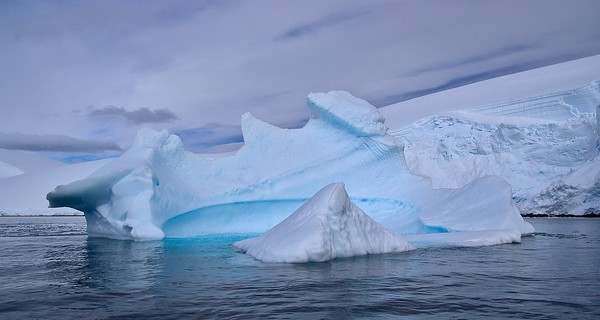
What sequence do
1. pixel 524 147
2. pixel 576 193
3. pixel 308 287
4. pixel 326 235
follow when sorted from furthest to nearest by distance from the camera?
1. pixel 524 147
2. pixel 576 193
3. pixel 326 235
4. pixel 308 287

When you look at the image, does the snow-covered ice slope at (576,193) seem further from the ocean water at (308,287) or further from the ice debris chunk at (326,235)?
the ice debris chunk at (326,235)

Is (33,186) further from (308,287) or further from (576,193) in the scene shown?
(308,287)

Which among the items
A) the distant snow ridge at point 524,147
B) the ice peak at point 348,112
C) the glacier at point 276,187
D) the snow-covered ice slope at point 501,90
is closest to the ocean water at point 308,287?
the glacier at point 276,187

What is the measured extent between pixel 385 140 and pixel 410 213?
294 cm

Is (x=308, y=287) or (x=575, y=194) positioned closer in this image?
(x=308, y=287)

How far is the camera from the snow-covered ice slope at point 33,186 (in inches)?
2152

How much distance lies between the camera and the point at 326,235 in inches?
368

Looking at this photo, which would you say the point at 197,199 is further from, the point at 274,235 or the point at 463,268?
the point at 463,268

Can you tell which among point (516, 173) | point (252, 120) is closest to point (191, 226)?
point (252, 120)

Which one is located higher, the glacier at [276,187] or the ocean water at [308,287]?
the glacier at [276,187]

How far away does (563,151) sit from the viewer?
3500cm

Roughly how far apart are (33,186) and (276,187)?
4738 centimetres

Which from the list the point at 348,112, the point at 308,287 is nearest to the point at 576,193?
the point at 348,112

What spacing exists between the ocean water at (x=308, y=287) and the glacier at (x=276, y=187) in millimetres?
4387
